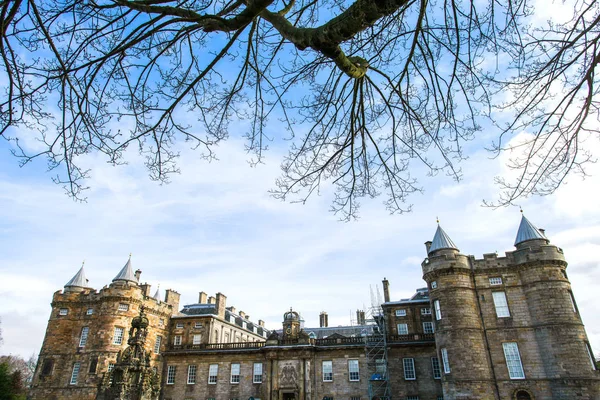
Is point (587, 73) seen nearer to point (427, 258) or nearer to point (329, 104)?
point (329, 104)

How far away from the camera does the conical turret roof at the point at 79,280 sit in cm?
3591

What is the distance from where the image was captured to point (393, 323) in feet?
106

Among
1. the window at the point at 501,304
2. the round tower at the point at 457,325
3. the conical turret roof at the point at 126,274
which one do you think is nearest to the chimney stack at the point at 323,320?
the round tower at the point at 457,325

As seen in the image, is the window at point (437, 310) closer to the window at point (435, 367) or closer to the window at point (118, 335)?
the window at point (435, 367)

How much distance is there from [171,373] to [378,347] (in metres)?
18.9

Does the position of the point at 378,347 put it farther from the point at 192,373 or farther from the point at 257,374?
the point at 192,373

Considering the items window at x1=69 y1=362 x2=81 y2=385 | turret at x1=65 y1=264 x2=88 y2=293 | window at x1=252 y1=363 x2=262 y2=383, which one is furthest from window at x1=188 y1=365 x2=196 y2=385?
turret at x1=65 y1=264 x2=88 y2=293

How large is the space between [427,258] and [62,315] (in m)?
32.9

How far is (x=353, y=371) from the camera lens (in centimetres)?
3044

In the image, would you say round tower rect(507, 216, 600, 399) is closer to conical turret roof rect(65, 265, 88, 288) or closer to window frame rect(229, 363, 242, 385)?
window frame rect(229, 363, 242, 385)

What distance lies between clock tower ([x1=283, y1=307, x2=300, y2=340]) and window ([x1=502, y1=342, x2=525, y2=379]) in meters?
16.5

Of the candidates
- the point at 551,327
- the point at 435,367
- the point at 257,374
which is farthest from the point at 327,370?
the point at 551,327

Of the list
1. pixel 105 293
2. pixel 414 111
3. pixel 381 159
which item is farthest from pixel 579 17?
pixel 105 293

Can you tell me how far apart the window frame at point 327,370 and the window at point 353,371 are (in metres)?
1.51
